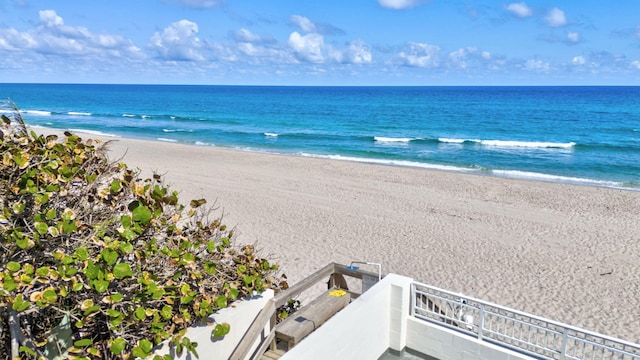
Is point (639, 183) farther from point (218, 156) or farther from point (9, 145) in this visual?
point (9, 145)

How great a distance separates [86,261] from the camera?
299 centimetres

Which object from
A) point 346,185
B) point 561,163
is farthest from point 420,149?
point 346,185

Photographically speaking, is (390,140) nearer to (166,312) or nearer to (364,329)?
(364,329)

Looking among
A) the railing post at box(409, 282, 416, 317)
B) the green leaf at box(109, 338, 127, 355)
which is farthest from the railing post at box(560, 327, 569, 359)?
the green leaf at box(109, 338, 127, 355)

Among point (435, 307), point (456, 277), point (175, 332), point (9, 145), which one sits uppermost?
point (9, 145)

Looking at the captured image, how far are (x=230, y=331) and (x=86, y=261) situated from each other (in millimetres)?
1689

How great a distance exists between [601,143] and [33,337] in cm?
3449

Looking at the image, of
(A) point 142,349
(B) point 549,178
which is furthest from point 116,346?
(B) point 549,178

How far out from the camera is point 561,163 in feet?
79.0

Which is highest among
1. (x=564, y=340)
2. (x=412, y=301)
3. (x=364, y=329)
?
(x=564, y=340)

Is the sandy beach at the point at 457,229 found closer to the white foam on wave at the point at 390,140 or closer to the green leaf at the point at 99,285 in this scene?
the green leaf at the point at 99,285

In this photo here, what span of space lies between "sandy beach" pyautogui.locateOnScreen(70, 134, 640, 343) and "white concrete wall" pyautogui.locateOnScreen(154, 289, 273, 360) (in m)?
4.65

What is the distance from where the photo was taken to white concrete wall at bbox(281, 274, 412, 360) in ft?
14.2

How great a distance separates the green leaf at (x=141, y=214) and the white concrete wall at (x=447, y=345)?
346cm
